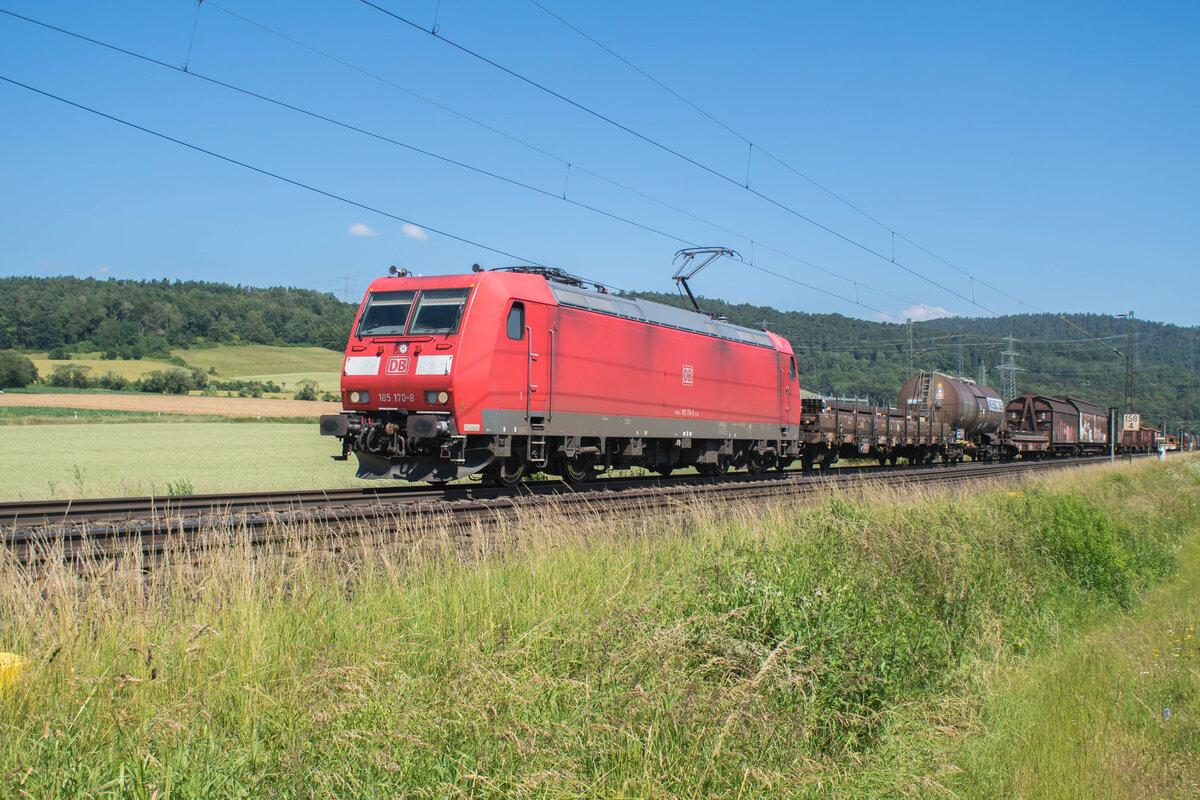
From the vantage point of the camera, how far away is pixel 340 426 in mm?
14414

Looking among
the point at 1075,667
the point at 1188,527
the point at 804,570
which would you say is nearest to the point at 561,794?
the point at 804,570

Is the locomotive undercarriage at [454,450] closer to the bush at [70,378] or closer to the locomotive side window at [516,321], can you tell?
the locomotive side window at [516,321]

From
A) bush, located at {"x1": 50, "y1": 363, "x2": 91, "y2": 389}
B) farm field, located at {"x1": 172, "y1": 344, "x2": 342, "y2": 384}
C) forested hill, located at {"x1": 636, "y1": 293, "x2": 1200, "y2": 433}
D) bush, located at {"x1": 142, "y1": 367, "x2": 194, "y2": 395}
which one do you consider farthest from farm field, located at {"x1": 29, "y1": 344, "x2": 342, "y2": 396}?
forested hill, located at {"x1": 636, "y1": 293, "x2": 1200, "y2": 433}

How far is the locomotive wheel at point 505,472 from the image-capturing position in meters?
15.3

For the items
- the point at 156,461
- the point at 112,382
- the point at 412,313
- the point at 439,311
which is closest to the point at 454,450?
the point at 439,311

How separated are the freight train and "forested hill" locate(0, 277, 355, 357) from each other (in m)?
63.6

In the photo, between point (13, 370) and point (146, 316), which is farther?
point (146, 316)

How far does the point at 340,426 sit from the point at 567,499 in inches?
173

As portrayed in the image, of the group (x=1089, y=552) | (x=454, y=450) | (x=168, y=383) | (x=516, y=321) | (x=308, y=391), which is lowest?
(x=1089, y=552)

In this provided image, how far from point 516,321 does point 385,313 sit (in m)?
2.64

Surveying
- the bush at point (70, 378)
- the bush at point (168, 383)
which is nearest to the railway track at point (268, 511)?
the bush at point (168, 383)

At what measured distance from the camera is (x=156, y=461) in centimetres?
2761

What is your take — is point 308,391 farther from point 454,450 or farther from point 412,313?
point 454,450

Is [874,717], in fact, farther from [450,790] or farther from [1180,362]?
[1180,362]
